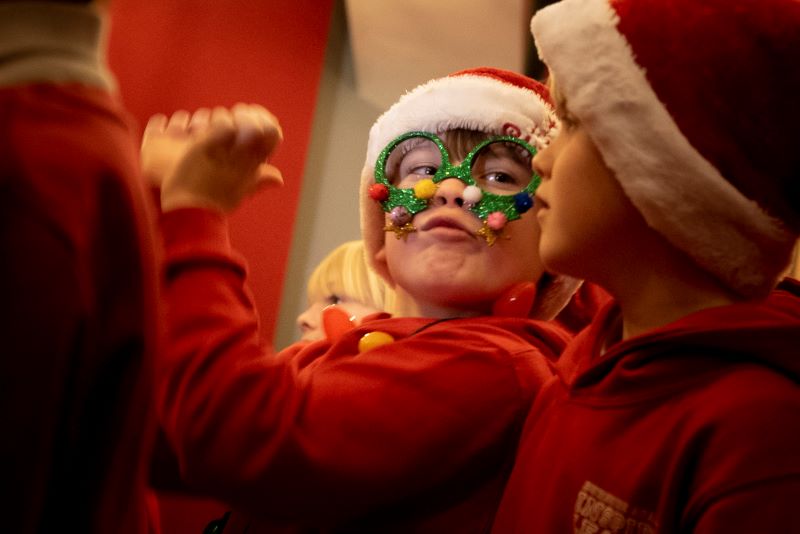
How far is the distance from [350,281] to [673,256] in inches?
55.8

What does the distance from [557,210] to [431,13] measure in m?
1.88

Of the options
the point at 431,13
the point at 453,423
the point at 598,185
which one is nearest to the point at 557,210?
the point at 598,185

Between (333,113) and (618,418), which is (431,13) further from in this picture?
(618,418)

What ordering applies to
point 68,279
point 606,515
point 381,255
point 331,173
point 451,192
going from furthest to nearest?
point 331,173, point 381,255, point 451,192, point 606,515, point 68,279

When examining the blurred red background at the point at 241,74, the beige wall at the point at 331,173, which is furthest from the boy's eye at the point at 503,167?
the beige wall at the point at 331,173

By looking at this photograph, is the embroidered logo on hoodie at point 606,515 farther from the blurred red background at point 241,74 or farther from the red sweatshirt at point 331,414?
the blurred red background at point 241,74

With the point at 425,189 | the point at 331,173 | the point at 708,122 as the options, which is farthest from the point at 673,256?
the point at 331,173

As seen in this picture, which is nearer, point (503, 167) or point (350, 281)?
point (503, 167)

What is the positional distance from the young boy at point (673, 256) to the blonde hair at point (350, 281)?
49.3 inches

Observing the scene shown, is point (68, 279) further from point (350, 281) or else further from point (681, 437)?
point (350, 281)

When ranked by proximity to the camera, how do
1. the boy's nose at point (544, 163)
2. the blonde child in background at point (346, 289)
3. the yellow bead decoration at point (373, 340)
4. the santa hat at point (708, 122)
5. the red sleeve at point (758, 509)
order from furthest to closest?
1. the blonde child in background at point (346, 289)
2. the yellow bead decoration at point (373, 340)
3. the boy's nose at point (544, 163)
4. the santa hat at point (708, 122)
5. the red sleeve at point (758, 509)

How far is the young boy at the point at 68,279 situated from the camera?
45 centimetres

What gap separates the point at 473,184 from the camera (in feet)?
3.89

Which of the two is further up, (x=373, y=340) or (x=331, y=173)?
(x=331, y=173)
